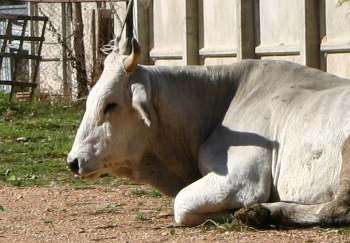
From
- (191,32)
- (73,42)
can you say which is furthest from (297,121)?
(73,42)

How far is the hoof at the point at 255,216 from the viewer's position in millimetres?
6797

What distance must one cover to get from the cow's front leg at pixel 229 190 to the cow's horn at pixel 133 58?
100cm

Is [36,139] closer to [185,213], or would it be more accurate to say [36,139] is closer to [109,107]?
[109,107]

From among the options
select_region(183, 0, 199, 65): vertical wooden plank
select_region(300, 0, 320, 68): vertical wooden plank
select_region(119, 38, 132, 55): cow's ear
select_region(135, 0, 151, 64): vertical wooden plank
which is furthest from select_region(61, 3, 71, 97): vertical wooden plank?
select_region(119, 38, 132, 55): cow's ear

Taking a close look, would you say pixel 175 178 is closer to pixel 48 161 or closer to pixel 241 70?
pixel 241 70

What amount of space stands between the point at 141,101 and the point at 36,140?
6.44 meters

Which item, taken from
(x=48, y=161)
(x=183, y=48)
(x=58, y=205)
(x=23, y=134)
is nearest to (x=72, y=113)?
(x=23, y=134)

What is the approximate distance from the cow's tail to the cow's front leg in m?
0.20

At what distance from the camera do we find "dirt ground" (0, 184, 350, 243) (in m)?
6.70

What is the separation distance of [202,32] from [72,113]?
13.9 feet

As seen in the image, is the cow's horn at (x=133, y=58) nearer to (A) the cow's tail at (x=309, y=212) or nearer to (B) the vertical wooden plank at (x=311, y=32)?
(A) the cow's tail at (x=309, y=212)

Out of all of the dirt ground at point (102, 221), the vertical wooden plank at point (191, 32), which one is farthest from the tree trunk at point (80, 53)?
the dirt ground at point (102, 221)

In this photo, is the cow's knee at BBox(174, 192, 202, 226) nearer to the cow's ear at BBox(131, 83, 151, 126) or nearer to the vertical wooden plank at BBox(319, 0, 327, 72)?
the cow's ear at BBox(131, 83, 151, 126)

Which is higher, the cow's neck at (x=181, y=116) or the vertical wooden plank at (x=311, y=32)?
the vertical wooden plank at (x=311, y=32)
